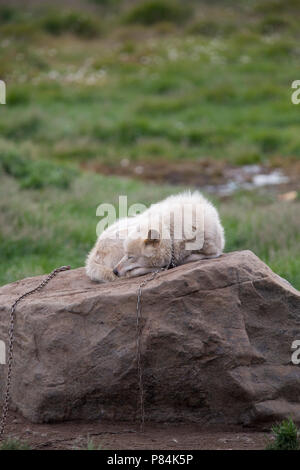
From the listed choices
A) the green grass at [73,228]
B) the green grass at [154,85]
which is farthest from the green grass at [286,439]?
the green grass at [154,85]

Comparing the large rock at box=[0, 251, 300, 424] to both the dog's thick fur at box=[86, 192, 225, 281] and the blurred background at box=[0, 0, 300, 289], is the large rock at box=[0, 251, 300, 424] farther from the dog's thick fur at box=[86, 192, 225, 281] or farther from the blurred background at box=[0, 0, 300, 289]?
the blurred background at box=[0, 0, 300, 289]

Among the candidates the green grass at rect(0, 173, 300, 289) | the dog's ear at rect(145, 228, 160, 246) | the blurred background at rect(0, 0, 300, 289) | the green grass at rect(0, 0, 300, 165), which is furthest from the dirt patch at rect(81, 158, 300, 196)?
the dog's ear at rect(145, 228, 160, 246)

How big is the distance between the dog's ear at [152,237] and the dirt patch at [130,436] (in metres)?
1.58

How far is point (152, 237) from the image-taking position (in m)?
6.27

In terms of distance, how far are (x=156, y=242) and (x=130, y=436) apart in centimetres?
171

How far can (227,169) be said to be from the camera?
17078 mm

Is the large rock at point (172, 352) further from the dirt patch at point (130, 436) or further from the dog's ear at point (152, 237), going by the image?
the dog's ear at point (152, 237)

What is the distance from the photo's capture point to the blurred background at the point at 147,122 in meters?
11.5

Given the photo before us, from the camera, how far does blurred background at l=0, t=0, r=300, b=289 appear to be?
1153 centimetres

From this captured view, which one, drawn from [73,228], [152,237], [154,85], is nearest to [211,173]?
[73,228]

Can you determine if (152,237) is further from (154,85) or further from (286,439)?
(154,85)

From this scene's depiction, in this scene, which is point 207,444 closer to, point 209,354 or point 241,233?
point 209,354
